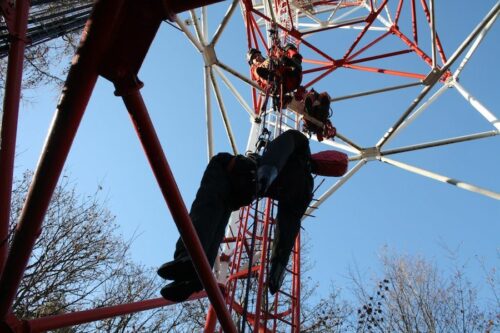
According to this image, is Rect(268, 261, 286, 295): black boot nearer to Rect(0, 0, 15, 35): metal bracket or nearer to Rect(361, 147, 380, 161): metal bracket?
Rect(0, 0, 15, 35): metal bracket

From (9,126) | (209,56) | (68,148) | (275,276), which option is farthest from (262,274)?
(209,56)

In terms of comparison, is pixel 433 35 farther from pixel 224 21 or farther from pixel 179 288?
pixel 179 288

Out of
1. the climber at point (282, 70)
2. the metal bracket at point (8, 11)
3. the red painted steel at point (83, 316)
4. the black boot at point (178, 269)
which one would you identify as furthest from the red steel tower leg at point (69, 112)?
the climber at point (282, 70)

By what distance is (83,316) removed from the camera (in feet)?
14.0

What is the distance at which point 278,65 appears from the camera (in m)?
6.81

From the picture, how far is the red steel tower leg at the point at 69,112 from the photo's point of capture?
2.29 m

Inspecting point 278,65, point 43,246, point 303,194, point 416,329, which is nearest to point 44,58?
point 278,65

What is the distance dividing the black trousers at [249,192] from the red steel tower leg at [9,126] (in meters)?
1.18

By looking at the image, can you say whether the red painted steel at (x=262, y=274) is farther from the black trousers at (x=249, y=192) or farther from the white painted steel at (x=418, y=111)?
the white painted steel at (x=418, y=111)

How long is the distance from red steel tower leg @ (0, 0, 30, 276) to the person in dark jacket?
1.11 m

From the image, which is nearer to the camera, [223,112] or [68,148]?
[68,148]

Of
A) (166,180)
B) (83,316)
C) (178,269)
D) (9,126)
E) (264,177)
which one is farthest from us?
(83,316)

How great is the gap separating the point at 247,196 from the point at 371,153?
4249 millimetres

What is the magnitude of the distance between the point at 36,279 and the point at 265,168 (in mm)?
8950
